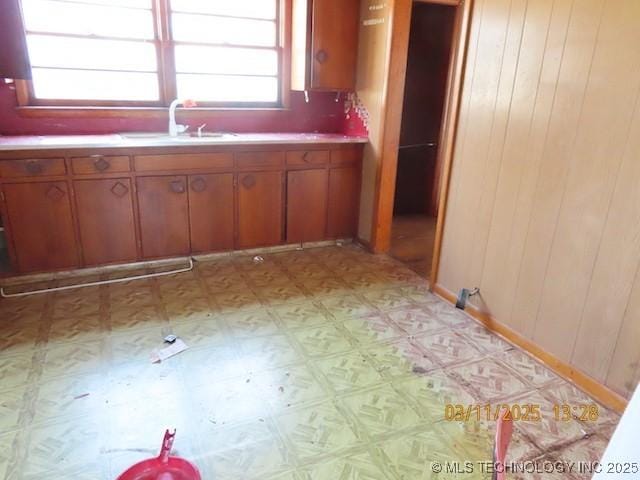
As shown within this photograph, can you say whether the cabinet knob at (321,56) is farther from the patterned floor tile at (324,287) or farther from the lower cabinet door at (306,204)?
the patterned floor tile at (324,287)

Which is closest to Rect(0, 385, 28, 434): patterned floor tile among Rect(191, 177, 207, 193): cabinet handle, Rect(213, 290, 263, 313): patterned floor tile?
Rect(213, 290, 263, 313): patterned floor tile

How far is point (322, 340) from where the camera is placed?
2.35m

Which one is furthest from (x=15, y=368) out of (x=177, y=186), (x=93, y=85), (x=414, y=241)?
(x=414, y=241)

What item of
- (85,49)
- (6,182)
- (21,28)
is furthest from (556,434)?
(85,49)

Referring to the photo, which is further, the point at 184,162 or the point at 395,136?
the point at 395,136

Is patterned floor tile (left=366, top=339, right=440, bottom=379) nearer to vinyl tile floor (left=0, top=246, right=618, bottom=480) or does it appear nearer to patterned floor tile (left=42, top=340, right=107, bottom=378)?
vinyl tile floor (left=0, top=246, right=618, bottom=480)

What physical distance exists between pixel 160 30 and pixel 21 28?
0.95 meters

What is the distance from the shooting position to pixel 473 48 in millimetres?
2436

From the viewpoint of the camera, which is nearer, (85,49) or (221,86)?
(85,49)

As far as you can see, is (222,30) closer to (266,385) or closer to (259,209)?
(259,209)

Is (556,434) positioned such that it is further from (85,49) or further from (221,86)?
(85,49)

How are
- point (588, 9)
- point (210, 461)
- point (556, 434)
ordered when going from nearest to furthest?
1. point (210, 461)
2. point (556, 434)
3. point (588, 9)

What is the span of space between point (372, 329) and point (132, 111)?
2.33 m

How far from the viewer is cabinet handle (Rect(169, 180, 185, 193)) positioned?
3080 millimetres
